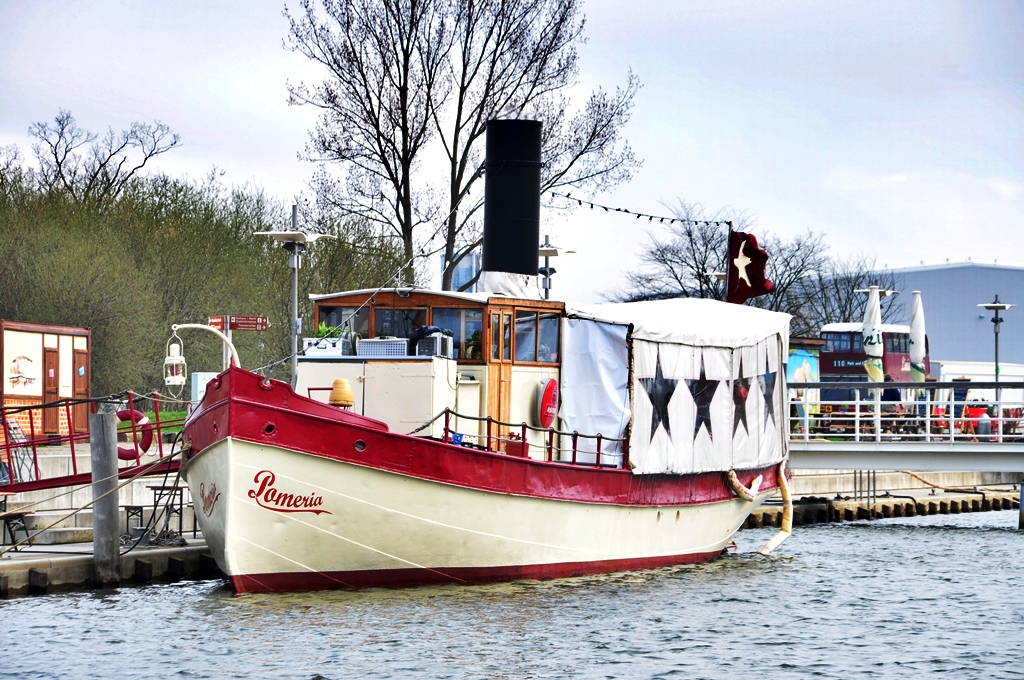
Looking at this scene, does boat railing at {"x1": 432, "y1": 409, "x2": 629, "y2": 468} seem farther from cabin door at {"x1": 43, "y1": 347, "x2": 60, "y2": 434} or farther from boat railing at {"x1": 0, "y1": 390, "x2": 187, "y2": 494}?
cabin door at {"x1": 43, "y1": 347, "x2": 60, "y2": 434}

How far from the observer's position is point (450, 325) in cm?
1795

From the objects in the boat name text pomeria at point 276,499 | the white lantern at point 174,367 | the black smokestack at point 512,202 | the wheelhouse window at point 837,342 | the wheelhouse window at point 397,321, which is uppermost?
the black smokestack at point 512,202

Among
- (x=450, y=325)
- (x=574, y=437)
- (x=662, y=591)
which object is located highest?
(x=450, y=325)

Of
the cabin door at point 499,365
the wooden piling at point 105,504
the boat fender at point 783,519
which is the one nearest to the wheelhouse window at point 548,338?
the cabin door at point 499,365

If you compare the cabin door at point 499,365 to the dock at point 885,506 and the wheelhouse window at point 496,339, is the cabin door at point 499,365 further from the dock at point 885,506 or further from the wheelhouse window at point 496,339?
the dock at point 885,506

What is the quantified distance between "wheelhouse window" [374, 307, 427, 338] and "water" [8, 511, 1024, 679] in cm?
359

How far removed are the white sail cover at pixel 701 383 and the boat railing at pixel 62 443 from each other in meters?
5.83

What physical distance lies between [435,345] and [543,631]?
13.6 ft

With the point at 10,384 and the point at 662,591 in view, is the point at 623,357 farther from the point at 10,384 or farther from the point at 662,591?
the point at 10,384

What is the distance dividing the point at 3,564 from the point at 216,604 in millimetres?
2816

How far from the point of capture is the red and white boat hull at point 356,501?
15008 millimetres

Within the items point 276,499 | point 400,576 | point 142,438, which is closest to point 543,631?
point 400,576

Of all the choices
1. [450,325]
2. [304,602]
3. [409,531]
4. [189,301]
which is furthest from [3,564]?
[189,301]

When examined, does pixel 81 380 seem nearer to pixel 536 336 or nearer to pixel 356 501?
pixel 536 336
